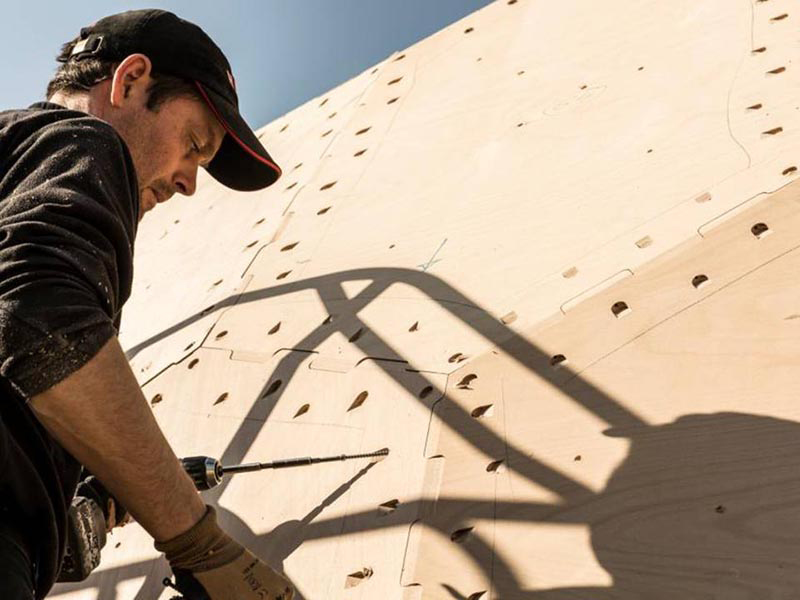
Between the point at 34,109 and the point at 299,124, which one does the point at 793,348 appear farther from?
the point at 299,124

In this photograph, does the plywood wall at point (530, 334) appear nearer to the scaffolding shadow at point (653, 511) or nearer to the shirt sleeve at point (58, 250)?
the scaffolding shadow at point (653, 511)

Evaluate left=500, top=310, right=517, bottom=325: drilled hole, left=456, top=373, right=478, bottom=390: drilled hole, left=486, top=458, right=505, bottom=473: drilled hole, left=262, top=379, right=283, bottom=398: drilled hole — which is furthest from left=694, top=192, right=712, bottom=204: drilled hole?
left=262, top=379, right=283, bottom=398: drilled hole

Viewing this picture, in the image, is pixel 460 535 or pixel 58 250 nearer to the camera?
pixel 58 250

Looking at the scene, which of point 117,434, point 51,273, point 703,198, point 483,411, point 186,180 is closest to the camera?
point 51,273

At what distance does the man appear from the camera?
3.94 ft

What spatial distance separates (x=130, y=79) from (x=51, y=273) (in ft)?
1.77

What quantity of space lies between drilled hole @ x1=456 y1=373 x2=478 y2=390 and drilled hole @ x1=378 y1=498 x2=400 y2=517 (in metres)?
0.28

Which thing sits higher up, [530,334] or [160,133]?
[160,133]

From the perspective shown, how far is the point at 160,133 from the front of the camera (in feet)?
5.39

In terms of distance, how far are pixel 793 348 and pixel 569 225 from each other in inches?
29.6

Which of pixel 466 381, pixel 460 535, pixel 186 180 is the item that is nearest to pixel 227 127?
pixel 186 180

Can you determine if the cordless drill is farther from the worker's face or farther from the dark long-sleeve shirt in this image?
the worker's face

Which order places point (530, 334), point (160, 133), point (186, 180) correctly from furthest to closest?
1. point (530, 334)
2. point (186, 180)
3. point (160, 133)

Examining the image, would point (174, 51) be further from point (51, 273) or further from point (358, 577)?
point (358, 577)
